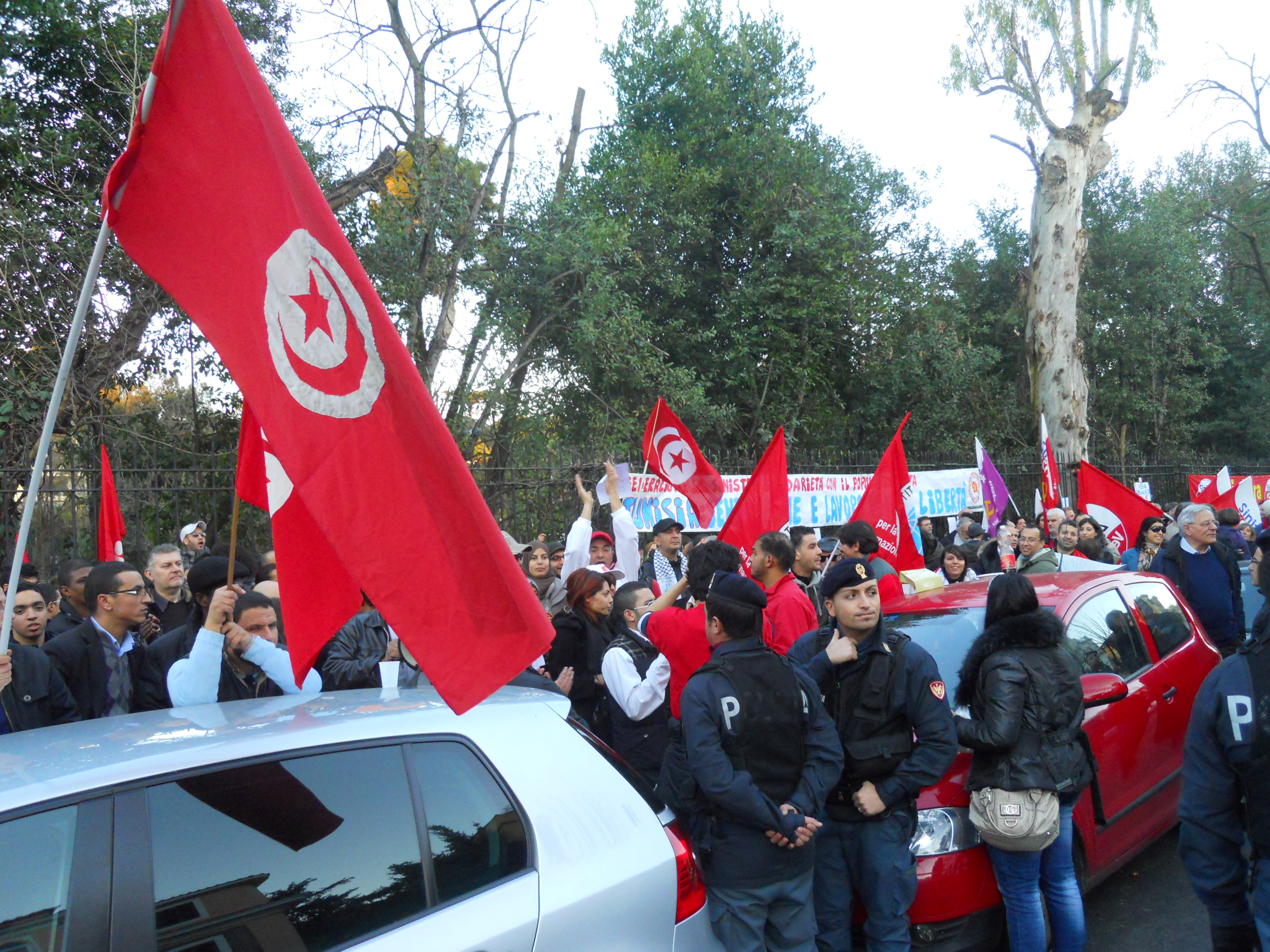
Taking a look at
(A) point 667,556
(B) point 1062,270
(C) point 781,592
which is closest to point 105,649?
(C) point 781,592

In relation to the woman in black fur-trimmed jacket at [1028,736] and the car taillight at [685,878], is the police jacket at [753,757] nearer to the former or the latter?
the car taillight at [685,878]

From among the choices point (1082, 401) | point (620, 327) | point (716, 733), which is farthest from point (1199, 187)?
point (716, 733)

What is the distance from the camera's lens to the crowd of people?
3205 millimetres

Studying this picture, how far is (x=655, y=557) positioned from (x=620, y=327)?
636 centimetres

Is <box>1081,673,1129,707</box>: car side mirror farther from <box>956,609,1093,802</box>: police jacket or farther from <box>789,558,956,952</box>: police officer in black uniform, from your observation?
<box>789,558,956,952</box>: police officer in black uniform

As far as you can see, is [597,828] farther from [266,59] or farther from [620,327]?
[266,59]

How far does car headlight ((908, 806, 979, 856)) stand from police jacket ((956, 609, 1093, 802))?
17cm

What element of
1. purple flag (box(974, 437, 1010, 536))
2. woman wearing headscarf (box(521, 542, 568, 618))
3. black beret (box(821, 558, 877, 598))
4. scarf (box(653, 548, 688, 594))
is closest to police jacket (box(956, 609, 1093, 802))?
black beret (box(821, 558, 877, 598))

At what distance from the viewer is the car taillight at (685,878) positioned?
2807 mm

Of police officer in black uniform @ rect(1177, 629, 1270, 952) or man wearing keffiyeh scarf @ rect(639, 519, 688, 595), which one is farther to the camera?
man wearing keffiyeh scarf @ rect(639, 519, 688, 595)

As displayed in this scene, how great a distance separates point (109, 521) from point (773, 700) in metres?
6.31

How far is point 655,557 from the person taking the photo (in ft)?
26.7

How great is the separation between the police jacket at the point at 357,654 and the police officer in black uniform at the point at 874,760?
7.05 ft

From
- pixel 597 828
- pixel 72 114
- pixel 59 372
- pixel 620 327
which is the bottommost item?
pixel 597 828
